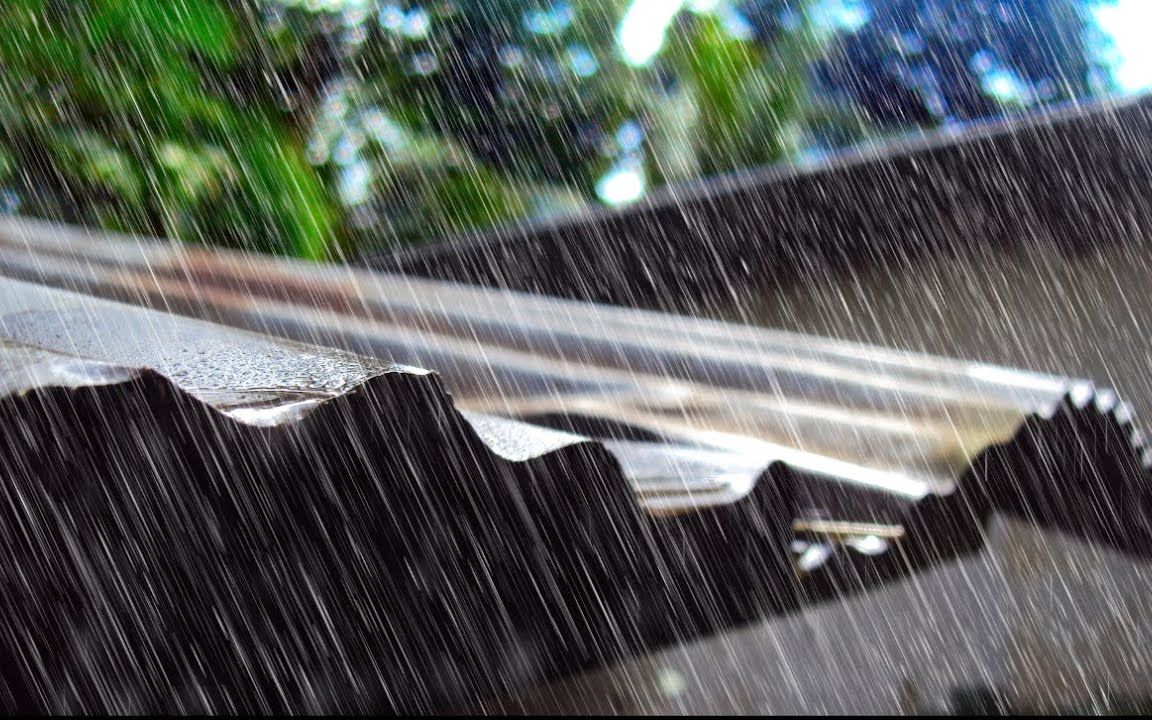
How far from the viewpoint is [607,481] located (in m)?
1.48

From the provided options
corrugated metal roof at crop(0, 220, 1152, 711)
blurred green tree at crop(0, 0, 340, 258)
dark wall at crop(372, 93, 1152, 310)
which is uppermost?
blurred green tree at crop(0, 0, 340, 258)

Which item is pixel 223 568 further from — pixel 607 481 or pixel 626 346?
pixel 626 346

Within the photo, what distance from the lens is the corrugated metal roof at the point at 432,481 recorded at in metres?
1.28

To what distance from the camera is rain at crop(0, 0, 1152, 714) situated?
1355 millimetres

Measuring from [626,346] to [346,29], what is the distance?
7.29 metres

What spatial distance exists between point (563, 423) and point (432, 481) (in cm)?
50

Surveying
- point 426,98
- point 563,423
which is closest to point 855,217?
point 563,423

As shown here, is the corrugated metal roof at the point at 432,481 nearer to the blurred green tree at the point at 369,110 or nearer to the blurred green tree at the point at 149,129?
the blurred green tree at the point at 369,110

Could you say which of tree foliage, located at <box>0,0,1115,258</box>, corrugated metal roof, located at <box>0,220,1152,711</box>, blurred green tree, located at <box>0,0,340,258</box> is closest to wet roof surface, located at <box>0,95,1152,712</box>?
corrugated metal roof, located at <box>0,220,1152,711</box>

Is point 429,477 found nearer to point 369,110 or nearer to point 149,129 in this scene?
point 149,129

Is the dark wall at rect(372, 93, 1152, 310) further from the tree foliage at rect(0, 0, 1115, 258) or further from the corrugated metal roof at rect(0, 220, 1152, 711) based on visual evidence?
the tree foliage at rect(0, 0, 1115, 258)

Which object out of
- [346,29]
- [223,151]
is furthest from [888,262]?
[346,29]

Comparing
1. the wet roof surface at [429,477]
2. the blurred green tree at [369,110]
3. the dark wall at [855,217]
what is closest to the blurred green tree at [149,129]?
the blurred green tree at [369,110]

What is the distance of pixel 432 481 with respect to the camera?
4.60 feet
